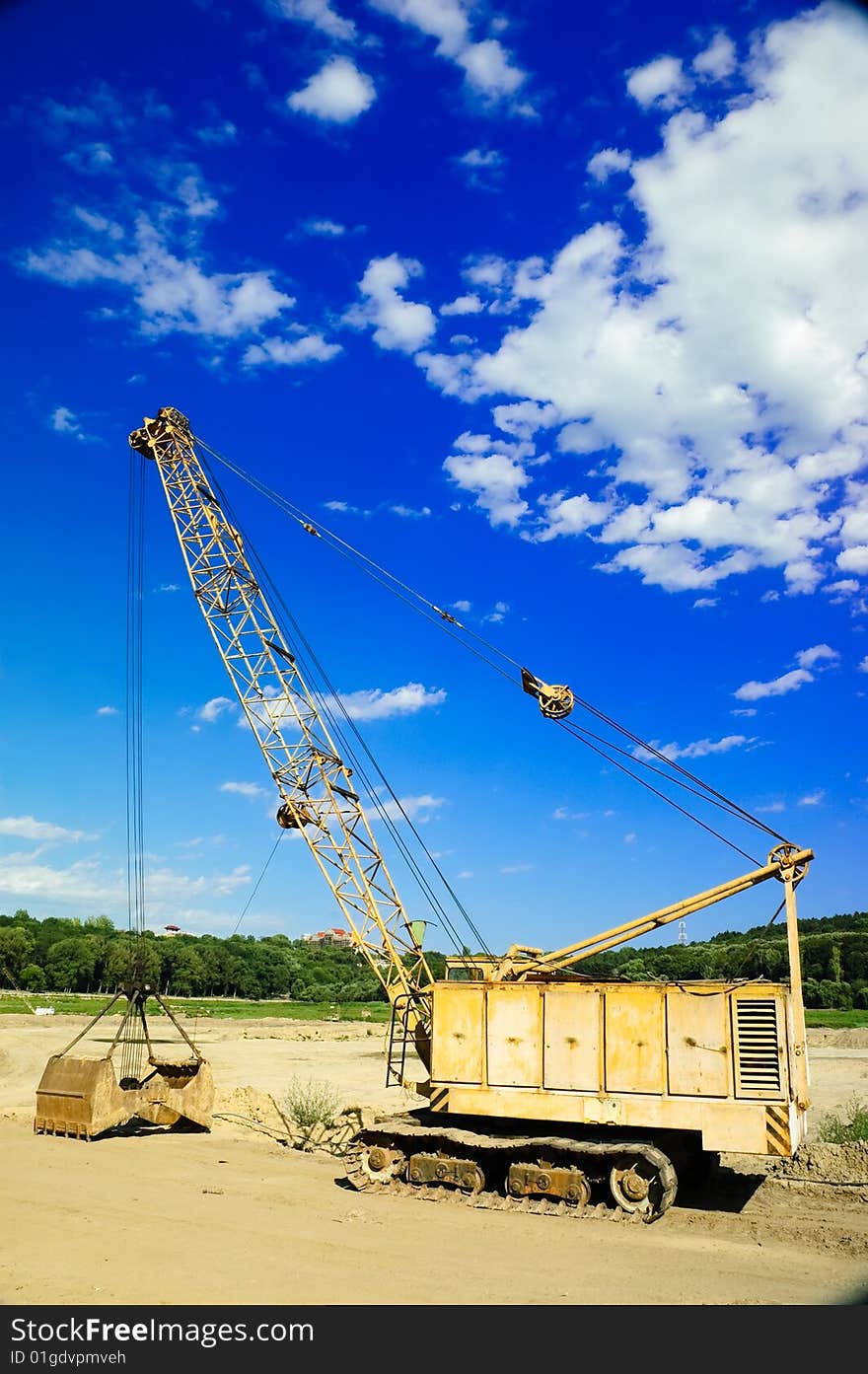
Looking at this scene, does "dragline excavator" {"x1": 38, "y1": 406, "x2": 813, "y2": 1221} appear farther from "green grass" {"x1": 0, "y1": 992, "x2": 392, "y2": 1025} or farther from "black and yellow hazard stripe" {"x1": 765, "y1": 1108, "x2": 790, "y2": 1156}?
"green grass" {"x1": 0, "y1": 992, "x2": 392, "y2": 1025}

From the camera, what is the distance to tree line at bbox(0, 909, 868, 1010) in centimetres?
7406

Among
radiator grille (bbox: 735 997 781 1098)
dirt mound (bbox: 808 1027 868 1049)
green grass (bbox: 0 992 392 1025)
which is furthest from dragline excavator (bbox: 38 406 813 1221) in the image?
green grass (bbox: 0 992 392 1025)

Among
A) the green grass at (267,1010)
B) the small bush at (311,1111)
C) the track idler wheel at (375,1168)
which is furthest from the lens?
the green grass at (267,1010)

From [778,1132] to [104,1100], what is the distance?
11939 millimetres

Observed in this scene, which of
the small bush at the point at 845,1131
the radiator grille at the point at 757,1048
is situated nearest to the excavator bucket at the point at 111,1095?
the radiator grille at the point at 757,1048

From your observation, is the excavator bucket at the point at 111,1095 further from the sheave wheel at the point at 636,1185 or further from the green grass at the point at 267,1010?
the green grass at the point at 267,1010

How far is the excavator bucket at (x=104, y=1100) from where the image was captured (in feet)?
58.6

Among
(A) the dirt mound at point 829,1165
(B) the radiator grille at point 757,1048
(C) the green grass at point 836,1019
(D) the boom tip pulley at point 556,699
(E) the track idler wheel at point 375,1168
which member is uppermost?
(D) the boom tip pulley at point 556,699

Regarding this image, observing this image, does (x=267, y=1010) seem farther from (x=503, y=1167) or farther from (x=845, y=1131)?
(x=503, y=1167)

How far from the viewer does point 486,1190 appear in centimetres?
1389

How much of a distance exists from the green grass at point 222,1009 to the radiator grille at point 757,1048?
182 ft
